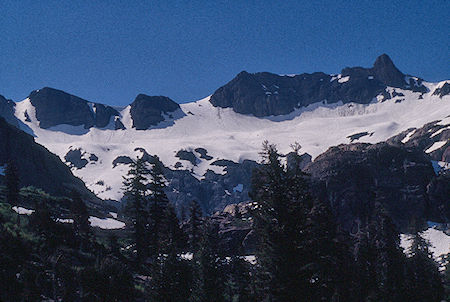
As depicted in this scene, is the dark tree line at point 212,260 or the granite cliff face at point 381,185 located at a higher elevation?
the granite cliff face at point 381,185

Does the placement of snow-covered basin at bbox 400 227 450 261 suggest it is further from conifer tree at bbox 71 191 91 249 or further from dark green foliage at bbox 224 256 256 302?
conifer tree at bbox 71 191 91 249

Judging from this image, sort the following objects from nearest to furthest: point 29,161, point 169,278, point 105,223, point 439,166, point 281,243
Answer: point 281,243 → point 169,278 → point 105,223 → point 29,161 → point 439,166

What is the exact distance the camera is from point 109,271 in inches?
1544

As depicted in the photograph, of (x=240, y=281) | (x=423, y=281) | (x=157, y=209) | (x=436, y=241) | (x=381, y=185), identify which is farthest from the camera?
(x=381, y=185)

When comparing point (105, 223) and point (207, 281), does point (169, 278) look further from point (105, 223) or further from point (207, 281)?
point (105, 223)

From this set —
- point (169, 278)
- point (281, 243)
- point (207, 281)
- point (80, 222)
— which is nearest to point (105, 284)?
point (169, 278)

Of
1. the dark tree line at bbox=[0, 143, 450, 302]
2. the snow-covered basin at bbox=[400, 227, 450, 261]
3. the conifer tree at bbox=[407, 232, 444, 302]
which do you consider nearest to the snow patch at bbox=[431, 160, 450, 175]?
the snow-covered basin at bbox=[400, 227, 450, 261]

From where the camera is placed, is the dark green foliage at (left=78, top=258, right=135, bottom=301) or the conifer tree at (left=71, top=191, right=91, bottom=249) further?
the conifer tree at (left=71, top=191, right=91, bottom=249)

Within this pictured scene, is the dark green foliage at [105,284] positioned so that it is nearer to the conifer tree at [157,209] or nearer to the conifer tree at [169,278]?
the conifer tree at [169,278]

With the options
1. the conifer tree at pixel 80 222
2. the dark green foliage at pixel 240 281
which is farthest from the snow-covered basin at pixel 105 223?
the dark green foliage at pixel 240 281

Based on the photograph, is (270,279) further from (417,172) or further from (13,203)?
(417,172)

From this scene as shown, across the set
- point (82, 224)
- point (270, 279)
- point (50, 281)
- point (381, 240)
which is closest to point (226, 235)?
point (381, 240)

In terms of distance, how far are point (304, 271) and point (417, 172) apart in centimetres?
11700

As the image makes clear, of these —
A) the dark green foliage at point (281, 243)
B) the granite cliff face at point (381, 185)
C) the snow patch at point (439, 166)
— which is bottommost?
the dark green foliage at point (281, 243)
